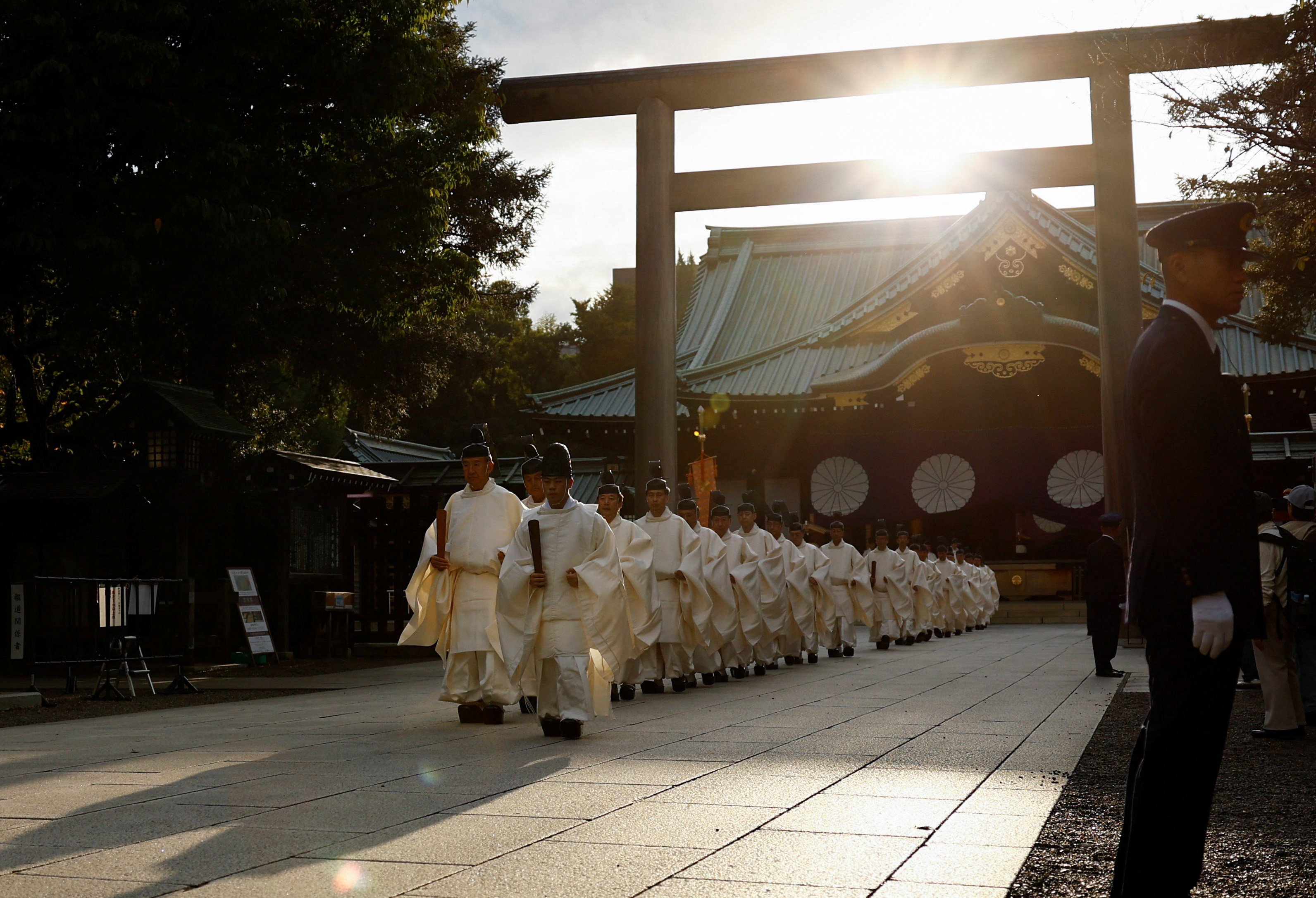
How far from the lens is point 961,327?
2433 cm

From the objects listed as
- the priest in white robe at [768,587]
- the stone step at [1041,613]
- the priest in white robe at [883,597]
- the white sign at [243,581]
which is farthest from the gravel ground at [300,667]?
the stone step at [1041,613]

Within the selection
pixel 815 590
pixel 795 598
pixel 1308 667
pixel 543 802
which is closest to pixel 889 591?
pixel 815 590

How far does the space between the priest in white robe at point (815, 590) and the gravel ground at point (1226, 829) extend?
801 centimetres

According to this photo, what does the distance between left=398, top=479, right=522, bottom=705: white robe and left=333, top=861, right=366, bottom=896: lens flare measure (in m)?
4.30

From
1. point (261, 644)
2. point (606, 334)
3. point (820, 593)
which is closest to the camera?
point (261, 644)

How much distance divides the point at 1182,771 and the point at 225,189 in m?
12.1

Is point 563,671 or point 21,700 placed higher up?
point 563,671

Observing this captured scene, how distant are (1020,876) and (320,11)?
12.9 m

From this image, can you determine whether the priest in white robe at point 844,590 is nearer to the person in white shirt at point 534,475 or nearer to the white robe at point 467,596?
the person in white shirt at point 534,475

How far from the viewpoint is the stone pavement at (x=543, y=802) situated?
3766 mm

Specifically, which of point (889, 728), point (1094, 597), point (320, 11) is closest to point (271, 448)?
point (320, 11)

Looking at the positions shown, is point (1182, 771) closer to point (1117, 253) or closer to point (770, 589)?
point (770, 589)

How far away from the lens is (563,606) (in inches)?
298

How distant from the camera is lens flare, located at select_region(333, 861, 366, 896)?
364 centimetres
